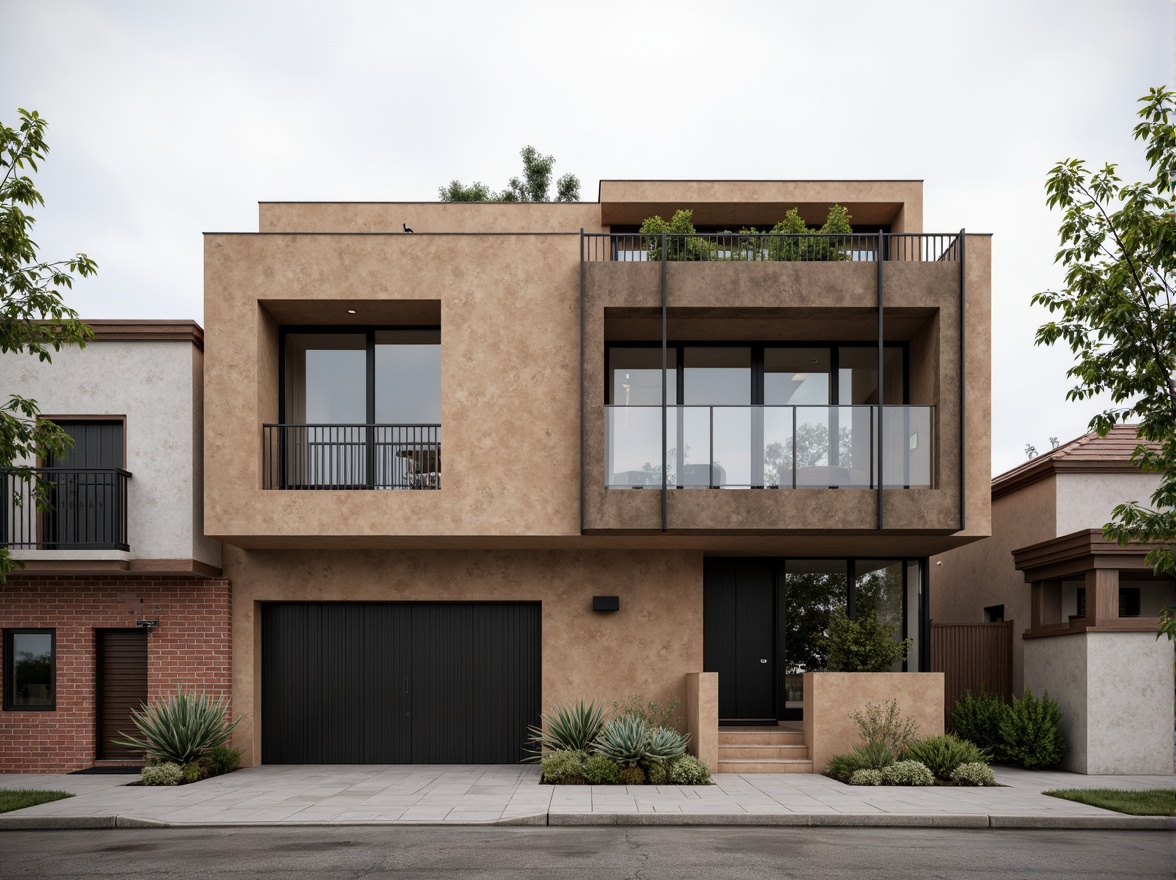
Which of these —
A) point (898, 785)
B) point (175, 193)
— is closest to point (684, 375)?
point (898, 785)

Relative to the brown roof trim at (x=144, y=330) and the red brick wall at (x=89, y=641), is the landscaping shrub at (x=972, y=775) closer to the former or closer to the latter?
the red brick wall at (x=89, y=641)

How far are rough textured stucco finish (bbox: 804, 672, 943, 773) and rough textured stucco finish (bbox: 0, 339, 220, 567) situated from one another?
32.9 ft

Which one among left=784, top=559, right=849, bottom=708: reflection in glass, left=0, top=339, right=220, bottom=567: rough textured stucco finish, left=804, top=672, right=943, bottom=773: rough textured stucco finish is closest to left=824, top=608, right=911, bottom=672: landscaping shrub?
left=804, top=672, right=943, bottom=773: rough textured stucco finish

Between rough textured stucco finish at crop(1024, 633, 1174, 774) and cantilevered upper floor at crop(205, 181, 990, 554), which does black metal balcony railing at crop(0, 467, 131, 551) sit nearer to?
cantilevered upper floor at crop(205, 181, 990, 554)

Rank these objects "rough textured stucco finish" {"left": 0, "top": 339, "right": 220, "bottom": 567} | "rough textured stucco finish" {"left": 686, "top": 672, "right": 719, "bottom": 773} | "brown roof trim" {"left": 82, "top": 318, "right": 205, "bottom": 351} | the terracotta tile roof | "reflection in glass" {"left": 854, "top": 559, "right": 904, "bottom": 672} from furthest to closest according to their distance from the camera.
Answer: "reflection in glass" {"left": 854, "top": 559, "right": 904, "bottom": 672}
the terracotta tile roof
"brown roof trim" {"left": 82, "top": 318, "right": 205, "bottom": 351}
"rough textured stucco finish" {"left": 0, "top": 339, "right": 220, "bottom": 567}
"rough textured stucco finish" {"left": 686, "top": 672, "right": 719, "bottom": 773}

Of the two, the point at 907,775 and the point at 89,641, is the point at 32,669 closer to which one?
the point at 89,641

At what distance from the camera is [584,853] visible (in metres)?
9.09

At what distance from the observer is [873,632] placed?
15.1 meters

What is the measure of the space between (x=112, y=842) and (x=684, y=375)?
35.8ft

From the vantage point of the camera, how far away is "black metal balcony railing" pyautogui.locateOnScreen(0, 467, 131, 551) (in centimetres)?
1488

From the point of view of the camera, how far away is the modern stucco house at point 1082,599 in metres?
14.6

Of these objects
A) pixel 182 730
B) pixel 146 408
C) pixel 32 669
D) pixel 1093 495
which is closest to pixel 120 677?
pixel 32 669

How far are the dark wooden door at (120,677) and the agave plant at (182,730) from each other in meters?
1.27

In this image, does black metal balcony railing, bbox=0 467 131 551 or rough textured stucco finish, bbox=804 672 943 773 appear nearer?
rough textured stucco finish, bbox=804 672 943 773
